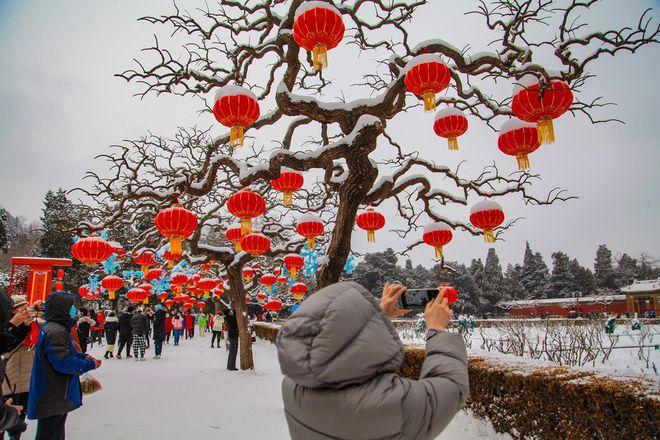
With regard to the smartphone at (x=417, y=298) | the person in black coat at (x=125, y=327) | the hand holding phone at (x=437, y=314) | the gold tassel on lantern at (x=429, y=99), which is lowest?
the person in black coat at (x=125, y=327)

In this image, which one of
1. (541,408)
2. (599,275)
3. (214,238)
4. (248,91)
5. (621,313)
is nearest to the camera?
(541,408)

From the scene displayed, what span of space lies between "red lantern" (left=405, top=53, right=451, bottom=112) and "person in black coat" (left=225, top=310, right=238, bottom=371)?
9121mm

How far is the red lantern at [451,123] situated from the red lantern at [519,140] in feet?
1.90

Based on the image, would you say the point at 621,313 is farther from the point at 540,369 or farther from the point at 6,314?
the point at 6,314

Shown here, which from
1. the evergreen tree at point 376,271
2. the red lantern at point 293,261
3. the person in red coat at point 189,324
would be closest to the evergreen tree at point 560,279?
the evergreen tree at point 376,271

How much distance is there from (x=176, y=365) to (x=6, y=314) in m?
10.6

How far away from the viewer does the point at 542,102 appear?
15.2 ft

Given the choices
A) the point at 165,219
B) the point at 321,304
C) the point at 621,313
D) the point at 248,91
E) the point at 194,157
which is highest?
the point at 194,157

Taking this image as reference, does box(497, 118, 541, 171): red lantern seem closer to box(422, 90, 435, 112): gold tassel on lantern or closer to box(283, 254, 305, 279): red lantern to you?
box(422, 90, 435, 112): gold tassel on lantern

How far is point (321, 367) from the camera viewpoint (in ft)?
3.77

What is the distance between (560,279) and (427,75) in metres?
58.0

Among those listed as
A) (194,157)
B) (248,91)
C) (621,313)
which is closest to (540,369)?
(248,91)

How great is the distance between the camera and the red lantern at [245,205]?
692cm

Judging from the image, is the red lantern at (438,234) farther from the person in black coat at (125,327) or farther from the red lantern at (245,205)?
the person in black coat at (125,327)
